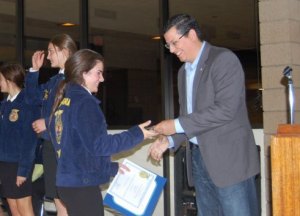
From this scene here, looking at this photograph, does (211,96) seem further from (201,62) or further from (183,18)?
(183,18)

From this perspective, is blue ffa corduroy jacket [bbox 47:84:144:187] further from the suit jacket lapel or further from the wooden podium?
the wooden podium

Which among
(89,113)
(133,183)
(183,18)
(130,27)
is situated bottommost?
(133,183)

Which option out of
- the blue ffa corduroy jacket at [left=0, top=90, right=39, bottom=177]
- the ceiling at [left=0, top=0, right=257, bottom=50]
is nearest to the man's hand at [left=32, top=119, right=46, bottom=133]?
the blue ffa corduroy jacket at [left=0, top=90, right=39, bottom=177]

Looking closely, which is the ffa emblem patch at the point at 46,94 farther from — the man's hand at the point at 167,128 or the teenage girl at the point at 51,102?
the man's hand at the point at 167,128

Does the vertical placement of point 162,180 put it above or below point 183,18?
below

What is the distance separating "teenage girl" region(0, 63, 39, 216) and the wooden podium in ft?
8.18

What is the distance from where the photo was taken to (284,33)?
4.23 metres

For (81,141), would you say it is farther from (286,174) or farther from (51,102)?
(286,174)

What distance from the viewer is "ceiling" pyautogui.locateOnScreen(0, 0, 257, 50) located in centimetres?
499

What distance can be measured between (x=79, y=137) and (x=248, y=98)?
2169 mm

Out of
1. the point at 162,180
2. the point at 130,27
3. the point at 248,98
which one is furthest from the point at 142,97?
the point at 162,180

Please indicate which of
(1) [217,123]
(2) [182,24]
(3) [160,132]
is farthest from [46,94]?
(1) [217,123]

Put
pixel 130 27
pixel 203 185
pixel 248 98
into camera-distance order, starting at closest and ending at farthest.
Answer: pixel 203 185
pixel 248 98
pixel 130 27

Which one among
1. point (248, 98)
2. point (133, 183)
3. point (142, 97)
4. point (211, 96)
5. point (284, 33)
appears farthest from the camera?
point (142, 97)
